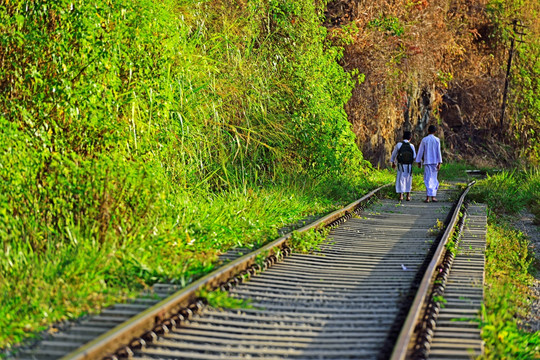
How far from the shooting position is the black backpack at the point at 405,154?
16875mm

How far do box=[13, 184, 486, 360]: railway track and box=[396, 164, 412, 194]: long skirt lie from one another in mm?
7743

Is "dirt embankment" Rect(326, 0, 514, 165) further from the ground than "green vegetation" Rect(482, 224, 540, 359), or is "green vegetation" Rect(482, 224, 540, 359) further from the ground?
"dirt embankment" Rect(326, 0, 514, 165)

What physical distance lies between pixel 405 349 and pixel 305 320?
1220mm

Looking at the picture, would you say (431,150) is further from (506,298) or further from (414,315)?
(414,315)

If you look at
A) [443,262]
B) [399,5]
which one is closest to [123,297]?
[443,262]

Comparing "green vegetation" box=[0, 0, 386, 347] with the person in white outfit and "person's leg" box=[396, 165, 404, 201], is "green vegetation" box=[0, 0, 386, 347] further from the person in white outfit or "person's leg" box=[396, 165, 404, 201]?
the person in white outfit

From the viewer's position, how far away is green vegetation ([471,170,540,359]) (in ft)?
18.5

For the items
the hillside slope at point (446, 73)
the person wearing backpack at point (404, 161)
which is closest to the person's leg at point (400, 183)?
the person wearing backpack at point (404, 161)

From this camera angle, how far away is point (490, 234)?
38.1 feet

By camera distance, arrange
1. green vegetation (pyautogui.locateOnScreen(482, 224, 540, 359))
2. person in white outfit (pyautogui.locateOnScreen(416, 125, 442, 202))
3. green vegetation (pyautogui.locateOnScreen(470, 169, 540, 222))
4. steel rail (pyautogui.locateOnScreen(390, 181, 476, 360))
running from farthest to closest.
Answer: person in white outfit (pyautogui.locateOnScreen(416, 125, 442, 202)) → green vegetation (pyautogui.locateOnScreen(470, 169, 540, 222)) → green vegetation (pyautogui.locateOnScreen(482, 224, 540, 359)) → steel rail (pyautogui.locateOnScreen(390, 181, 476, 360))

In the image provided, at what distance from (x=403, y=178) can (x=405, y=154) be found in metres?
0.55

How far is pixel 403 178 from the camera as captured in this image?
1700 cm

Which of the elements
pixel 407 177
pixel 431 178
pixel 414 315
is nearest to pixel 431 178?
pixel 431 178

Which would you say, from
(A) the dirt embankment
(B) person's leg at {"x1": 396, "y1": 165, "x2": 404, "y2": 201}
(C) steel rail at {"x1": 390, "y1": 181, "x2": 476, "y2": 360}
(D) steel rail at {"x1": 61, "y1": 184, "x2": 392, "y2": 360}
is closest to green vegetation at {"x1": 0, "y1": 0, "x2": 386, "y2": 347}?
(D) steel rail at {"x1": 61, "y1": 184, "x2": 392, "y2": 360}
